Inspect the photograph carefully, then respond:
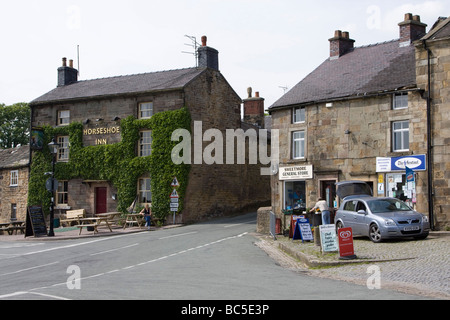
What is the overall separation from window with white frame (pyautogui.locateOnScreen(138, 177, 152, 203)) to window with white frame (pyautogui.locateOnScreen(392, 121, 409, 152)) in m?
15.6

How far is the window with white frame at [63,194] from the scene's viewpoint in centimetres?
3794

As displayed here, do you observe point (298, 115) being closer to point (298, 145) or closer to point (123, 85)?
point (298, 145)

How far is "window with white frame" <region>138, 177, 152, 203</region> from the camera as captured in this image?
115 feet

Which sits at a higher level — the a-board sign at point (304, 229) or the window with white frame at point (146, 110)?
the window with white frame at point (146, 110)

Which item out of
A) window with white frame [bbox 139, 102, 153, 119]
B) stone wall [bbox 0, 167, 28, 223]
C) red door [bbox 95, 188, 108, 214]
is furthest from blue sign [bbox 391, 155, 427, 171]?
stone wall [bbox 0, 167, 28, 223]

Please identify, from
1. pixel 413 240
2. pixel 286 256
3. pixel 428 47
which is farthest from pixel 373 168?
pixel 286 256

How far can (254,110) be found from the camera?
45.1 metres

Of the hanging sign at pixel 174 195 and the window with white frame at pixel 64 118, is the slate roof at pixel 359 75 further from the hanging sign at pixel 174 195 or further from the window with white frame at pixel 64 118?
the window with white frame at pixel 64 118

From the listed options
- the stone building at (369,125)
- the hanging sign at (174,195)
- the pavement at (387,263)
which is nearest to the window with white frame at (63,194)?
the hanging sign at (174,195)

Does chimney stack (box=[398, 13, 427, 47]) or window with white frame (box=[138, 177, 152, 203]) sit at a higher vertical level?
chimney stack (box=[398, 13, 427, 47])

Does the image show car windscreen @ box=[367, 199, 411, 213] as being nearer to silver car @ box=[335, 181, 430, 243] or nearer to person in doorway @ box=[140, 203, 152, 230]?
silver car @ box=[335, 181, 430, 243]

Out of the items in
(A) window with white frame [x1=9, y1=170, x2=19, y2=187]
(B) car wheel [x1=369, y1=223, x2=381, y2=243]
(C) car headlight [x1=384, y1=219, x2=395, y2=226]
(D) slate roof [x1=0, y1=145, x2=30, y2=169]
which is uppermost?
(D) slate roof [x1=0, y1=145, x2=30, y2=169]

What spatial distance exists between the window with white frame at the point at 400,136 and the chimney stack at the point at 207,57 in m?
14.9
